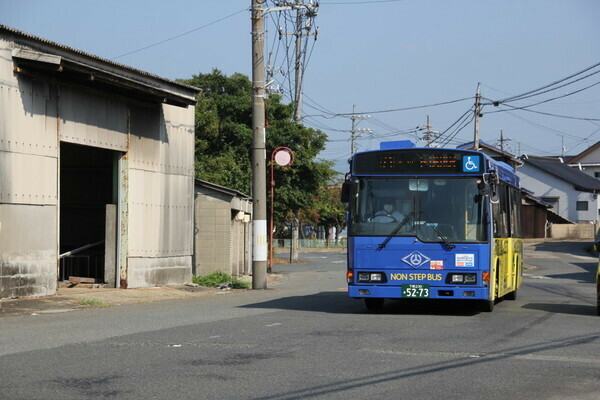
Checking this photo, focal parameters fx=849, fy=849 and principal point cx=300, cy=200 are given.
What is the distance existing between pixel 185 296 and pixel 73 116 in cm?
542

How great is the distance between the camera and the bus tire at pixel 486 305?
52.8 ft

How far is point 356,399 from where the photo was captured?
23.9 feet

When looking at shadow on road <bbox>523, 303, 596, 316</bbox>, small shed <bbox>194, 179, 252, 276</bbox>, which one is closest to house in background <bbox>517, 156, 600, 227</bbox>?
small shed <bbox>194, 179, 252, 276</bbox>

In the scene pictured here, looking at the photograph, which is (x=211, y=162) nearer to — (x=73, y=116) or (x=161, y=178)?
(x=161, y=178)

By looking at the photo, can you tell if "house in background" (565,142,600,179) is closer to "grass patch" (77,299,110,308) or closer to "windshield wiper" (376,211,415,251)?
"grass patch" (77,299,110,308)

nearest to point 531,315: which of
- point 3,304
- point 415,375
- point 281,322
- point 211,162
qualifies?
point 281,322

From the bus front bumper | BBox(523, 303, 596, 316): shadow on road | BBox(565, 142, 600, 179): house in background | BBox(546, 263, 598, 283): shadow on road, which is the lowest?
BBox(546, 263, 598, 283): shadow on road

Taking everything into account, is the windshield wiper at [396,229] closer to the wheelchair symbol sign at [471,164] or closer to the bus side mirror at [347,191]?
the bus side mirror at [347,191]

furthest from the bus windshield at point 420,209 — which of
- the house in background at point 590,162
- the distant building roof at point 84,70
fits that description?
the house in background at point 590,162

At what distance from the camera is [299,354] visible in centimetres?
995

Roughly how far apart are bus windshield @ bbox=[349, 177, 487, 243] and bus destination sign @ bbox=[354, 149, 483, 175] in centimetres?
16

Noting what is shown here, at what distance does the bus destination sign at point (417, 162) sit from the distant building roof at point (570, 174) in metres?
67.4

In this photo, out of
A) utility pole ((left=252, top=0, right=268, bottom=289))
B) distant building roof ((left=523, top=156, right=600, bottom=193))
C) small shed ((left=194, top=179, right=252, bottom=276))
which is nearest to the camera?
utility pole ((left=252, top=0, right=268, bottom=289))

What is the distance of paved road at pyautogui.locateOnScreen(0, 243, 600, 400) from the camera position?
7.74 metres
